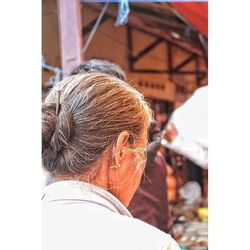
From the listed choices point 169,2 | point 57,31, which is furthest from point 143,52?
point 57,31

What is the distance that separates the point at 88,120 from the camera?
0.76 meters

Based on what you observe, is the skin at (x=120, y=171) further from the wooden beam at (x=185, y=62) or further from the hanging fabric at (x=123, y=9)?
the wooden beam at (x=185, y=62)

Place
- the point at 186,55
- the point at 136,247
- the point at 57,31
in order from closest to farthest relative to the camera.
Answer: the point at 136,247
the point at 57,31
the point at 186,55

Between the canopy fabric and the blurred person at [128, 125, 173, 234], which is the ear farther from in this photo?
the canopy fabric

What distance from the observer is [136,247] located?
0.72 meters

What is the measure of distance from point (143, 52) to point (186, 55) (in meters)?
0.22

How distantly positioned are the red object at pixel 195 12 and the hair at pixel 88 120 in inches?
18.6

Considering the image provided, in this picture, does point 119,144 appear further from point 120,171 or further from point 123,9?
point 123,9

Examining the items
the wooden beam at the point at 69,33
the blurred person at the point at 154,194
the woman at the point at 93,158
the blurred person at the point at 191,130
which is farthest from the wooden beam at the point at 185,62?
the woman at the point at 93,158

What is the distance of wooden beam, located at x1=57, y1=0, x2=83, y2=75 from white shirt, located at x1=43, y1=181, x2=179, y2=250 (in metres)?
0.46

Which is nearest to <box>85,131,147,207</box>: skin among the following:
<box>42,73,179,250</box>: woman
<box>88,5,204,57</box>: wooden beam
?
<box>42,73,179,250</box>: woman

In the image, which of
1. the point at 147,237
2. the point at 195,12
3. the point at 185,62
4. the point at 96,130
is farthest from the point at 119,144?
the point at 185,62
